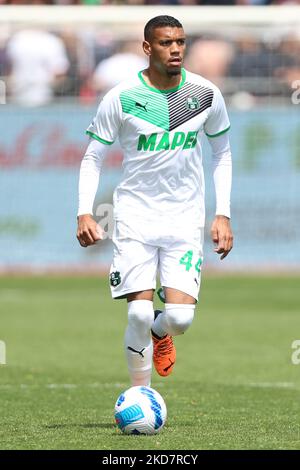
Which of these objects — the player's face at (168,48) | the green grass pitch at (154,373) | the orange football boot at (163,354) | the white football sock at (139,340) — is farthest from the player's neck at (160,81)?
the green grass pitch at (154,373)

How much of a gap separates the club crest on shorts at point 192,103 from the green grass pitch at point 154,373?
2.03 m

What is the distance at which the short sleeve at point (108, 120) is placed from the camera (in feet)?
26.7

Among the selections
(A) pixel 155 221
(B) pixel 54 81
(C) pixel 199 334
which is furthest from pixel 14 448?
(B) pixel 54 81

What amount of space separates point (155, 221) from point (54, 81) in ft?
45.4

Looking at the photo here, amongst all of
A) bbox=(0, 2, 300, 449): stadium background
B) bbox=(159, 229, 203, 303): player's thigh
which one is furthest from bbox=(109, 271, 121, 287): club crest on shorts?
bbox=(0, 2, 300, 449): stadium background

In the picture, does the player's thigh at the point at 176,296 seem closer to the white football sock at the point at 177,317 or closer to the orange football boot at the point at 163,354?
the white football sock at the point at 177,317

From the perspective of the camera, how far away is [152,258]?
26.7 ft

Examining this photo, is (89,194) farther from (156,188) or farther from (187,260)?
(187,260)

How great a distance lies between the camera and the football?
7.72m

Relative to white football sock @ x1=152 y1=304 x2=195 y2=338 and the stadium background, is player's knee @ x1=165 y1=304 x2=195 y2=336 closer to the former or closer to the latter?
white football sock @ x1=152 y1=304 x2=195 y2=338

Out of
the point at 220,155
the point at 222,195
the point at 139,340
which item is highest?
the point at 220,155


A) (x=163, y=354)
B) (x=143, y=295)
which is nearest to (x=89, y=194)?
(x=143, y=295)

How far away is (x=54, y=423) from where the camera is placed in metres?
8.27

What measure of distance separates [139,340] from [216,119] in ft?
5.00
